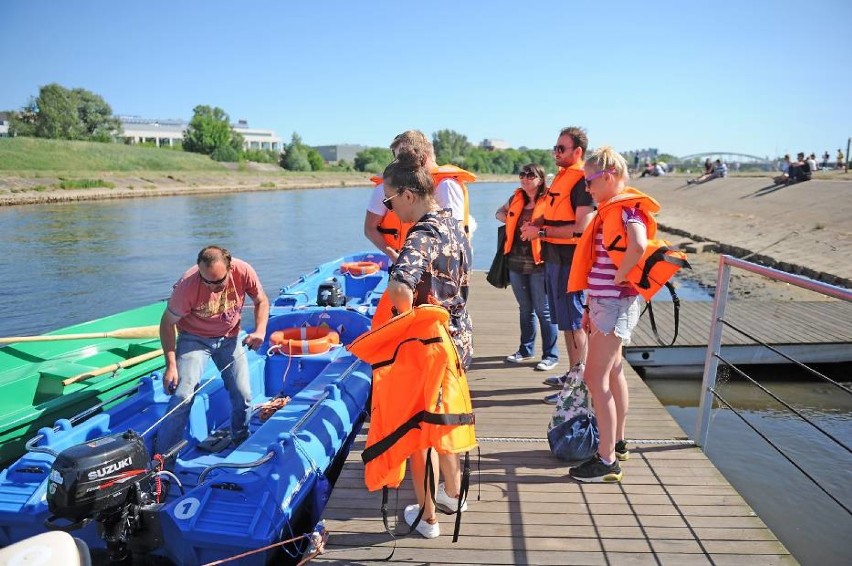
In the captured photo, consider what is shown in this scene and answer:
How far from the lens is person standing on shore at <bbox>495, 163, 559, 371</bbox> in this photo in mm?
4680

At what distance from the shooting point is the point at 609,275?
2.91m

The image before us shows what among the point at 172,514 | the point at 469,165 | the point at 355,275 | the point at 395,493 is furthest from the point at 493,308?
the point at 469,165

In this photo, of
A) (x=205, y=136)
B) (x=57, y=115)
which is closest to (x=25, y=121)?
(x=57, y=115)

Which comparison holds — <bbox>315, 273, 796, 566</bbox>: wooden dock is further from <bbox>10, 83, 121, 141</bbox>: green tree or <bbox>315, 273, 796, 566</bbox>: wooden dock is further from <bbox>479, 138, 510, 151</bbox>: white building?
<bbox>479, 138, 510, 151</bbox>: white building

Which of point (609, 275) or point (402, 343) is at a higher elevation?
point (609, 275)

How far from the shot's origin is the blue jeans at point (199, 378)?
3.99 metres

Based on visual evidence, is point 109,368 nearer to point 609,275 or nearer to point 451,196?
point 451,196

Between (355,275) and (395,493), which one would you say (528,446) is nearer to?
(395,493)

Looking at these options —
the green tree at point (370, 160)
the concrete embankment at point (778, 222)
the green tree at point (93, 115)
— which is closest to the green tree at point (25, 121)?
the green tree at point (93, 115)

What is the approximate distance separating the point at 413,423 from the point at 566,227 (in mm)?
2110

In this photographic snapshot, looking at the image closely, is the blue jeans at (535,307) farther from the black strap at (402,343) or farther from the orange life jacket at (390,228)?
the black strap at (402,343)

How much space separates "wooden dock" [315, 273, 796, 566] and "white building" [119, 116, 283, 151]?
90.3 metres

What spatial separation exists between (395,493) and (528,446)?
935mm

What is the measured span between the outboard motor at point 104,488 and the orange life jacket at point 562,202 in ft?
9.25
